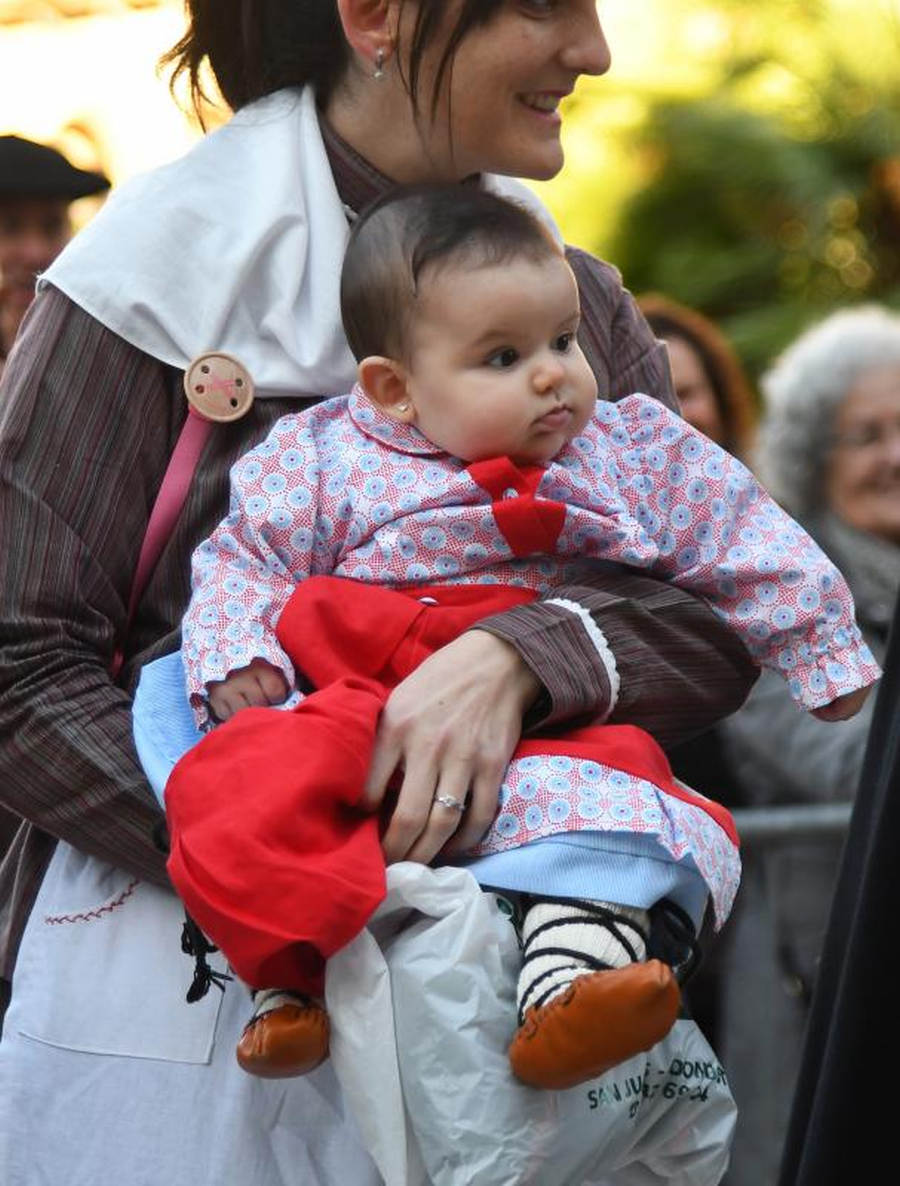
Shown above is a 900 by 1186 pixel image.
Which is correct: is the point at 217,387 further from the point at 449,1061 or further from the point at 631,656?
the point at 449,1061

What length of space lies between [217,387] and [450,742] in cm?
51

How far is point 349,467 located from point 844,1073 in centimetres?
86

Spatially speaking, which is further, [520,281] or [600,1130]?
[520,281]

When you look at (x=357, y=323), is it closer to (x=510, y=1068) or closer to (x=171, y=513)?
(x=171, y=513)

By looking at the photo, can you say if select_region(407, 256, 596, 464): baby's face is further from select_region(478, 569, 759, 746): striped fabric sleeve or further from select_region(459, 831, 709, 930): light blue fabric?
select_region(459, 831, 709, 930): light blue fabric

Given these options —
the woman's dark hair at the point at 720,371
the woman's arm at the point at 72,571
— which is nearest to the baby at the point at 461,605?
the woman's arm at the point at 72,571

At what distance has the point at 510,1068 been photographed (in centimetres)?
201

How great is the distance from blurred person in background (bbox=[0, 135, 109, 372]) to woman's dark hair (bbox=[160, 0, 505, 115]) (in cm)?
231

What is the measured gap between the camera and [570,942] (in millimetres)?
2029

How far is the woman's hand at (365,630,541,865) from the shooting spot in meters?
2.12

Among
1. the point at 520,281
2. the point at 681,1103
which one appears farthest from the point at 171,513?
the point at 681,1103

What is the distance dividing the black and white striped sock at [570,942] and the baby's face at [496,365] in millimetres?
527

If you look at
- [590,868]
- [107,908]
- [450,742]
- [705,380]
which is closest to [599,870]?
[590,868]

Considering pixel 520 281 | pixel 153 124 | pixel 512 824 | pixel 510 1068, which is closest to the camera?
pixel 510 1068
